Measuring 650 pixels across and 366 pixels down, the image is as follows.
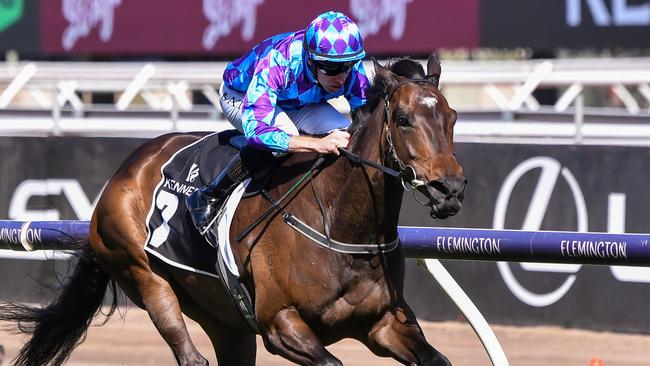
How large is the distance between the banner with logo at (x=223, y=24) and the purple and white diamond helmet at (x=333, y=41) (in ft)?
23.9

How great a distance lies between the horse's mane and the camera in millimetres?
4484

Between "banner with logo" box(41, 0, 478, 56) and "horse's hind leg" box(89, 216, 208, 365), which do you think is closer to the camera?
"horse's hind leg" box(89, 216, 208, 365)

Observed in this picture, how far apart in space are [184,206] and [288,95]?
778mm

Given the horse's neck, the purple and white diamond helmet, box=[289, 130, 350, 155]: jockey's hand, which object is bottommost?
the horse's neck

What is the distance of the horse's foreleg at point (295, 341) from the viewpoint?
4.44 meters

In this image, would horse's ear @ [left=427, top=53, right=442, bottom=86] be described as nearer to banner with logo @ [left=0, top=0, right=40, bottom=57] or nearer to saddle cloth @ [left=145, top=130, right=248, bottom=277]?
saddle cloth @ [left=145, top=130, right=248, bottom=277]

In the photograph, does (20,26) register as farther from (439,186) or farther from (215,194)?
(439,186)

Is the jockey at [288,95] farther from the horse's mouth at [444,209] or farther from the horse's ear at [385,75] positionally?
the horse's mouth at [444,209]

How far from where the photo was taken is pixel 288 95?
15.9ft

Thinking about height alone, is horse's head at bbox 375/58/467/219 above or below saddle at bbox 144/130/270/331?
above

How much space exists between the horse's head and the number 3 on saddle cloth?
0.92 metres

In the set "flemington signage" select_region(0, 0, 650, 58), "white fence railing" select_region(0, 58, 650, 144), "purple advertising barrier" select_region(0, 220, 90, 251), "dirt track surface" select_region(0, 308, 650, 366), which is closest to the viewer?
"purple advertising barrier" select_region(0, 220, 90, 251)

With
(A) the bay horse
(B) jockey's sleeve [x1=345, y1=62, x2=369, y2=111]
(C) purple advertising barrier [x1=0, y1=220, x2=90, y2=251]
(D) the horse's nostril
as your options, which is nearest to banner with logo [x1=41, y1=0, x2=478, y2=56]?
(C) purple advertising barrier [x1=0, y1=220, x2=90, y2=251]

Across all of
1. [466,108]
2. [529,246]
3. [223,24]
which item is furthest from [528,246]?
[223,24]
